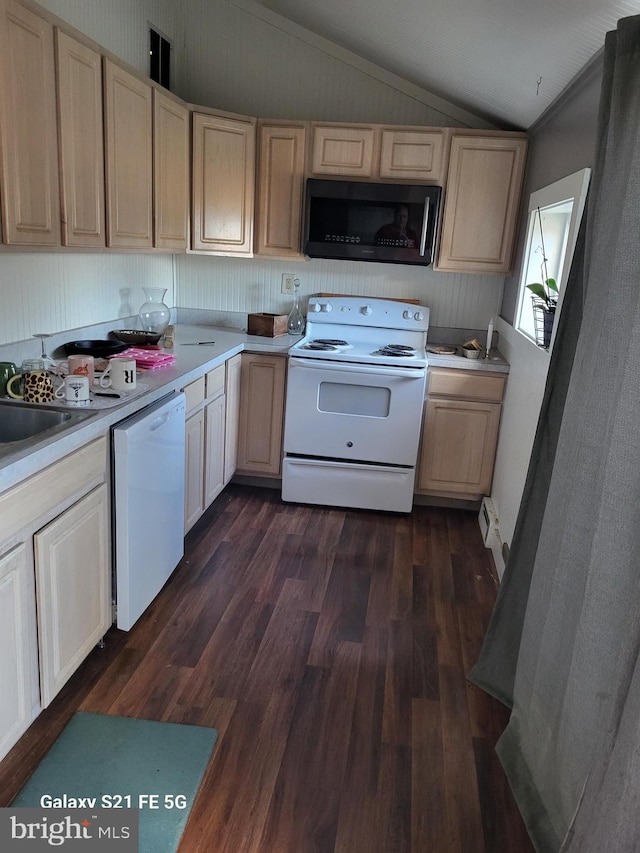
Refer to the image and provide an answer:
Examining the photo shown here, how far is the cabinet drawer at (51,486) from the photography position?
59.8 inches

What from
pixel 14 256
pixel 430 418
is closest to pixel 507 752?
pixel 430 418

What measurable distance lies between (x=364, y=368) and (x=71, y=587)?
6.41ft

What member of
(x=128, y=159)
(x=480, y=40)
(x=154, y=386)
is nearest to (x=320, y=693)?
(x=154, y=386)

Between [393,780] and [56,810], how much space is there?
2.90 ft

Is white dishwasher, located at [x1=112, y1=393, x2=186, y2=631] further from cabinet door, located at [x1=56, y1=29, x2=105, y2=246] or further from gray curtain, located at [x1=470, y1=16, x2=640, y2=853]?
gray curtain, located at [x1=470, y1=16, x2=640, y2=853]

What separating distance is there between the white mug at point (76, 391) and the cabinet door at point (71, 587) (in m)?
0.28

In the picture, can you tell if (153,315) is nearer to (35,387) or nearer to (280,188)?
→ (280,188)

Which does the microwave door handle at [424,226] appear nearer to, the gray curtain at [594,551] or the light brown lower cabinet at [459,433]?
the light brown lower cabinet at [459,433]

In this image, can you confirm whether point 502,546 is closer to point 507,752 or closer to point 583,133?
point 507,752

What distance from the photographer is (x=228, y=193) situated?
11.7 ft

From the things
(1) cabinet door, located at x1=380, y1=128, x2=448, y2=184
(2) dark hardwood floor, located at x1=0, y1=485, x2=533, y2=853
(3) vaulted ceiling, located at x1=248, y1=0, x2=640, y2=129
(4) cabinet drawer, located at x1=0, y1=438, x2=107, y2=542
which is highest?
(3) vaulted ceiling, located at x1=248, y1=0, x2=640, y2=129

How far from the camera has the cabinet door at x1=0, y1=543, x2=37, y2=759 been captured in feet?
5.09

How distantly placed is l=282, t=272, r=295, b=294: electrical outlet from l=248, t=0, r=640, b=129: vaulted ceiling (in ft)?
4.25

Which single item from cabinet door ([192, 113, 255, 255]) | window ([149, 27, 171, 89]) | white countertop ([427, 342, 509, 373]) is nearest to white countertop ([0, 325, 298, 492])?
cabinet door ([192, 113, 255, 255])
